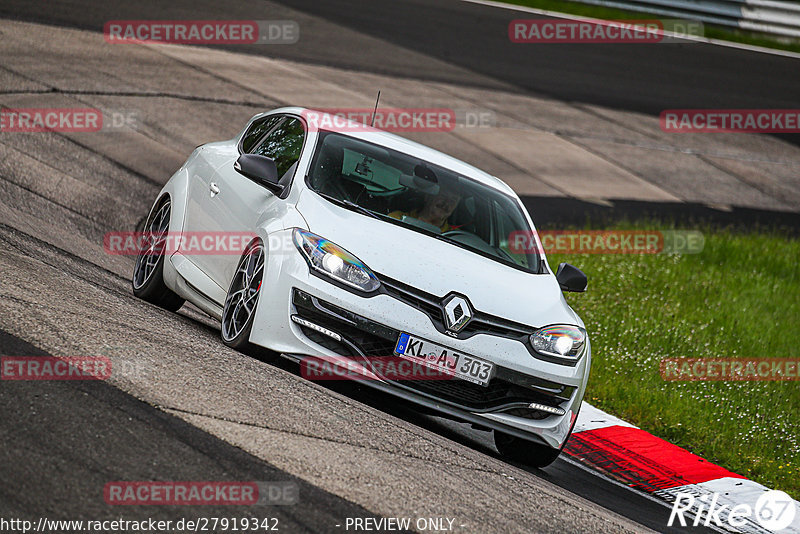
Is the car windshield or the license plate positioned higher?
the car windshield

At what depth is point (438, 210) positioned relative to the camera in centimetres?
720

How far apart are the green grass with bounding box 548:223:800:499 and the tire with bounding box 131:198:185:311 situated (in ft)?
11.6

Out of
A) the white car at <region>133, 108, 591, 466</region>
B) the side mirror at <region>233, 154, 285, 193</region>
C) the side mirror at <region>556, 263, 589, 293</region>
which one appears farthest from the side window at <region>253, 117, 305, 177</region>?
the side mirror at <region>556, 263, 589, 293</region>

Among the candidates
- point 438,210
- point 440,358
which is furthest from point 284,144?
point 440,358

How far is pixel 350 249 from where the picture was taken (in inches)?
246

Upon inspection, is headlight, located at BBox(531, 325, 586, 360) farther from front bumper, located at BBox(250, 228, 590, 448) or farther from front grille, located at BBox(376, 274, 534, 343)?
front grille, located at BBox(376, 274, 534, 343)

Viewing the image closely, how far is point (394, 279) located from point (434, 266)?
33 cm

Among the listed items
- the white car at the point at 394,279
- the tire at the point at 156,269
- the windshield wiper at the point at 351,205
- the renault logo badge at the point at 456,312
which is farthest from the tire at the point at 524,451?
the tire at the point at 156,269

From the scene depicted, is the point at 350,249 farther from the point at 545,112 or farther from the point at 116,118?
the point at 545,112

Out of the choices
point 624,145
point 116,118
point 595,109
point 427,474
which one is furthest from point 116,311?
point 595,109

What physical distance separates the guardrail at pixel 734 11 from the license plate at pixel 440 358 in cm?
2164

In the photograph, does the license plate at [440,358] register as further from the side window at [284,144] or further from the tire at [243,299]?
the side window at [284,144]

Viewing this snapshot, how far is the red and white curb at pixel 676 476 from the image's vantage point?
704 centimetres

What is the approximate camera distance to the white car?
608 centimetres
